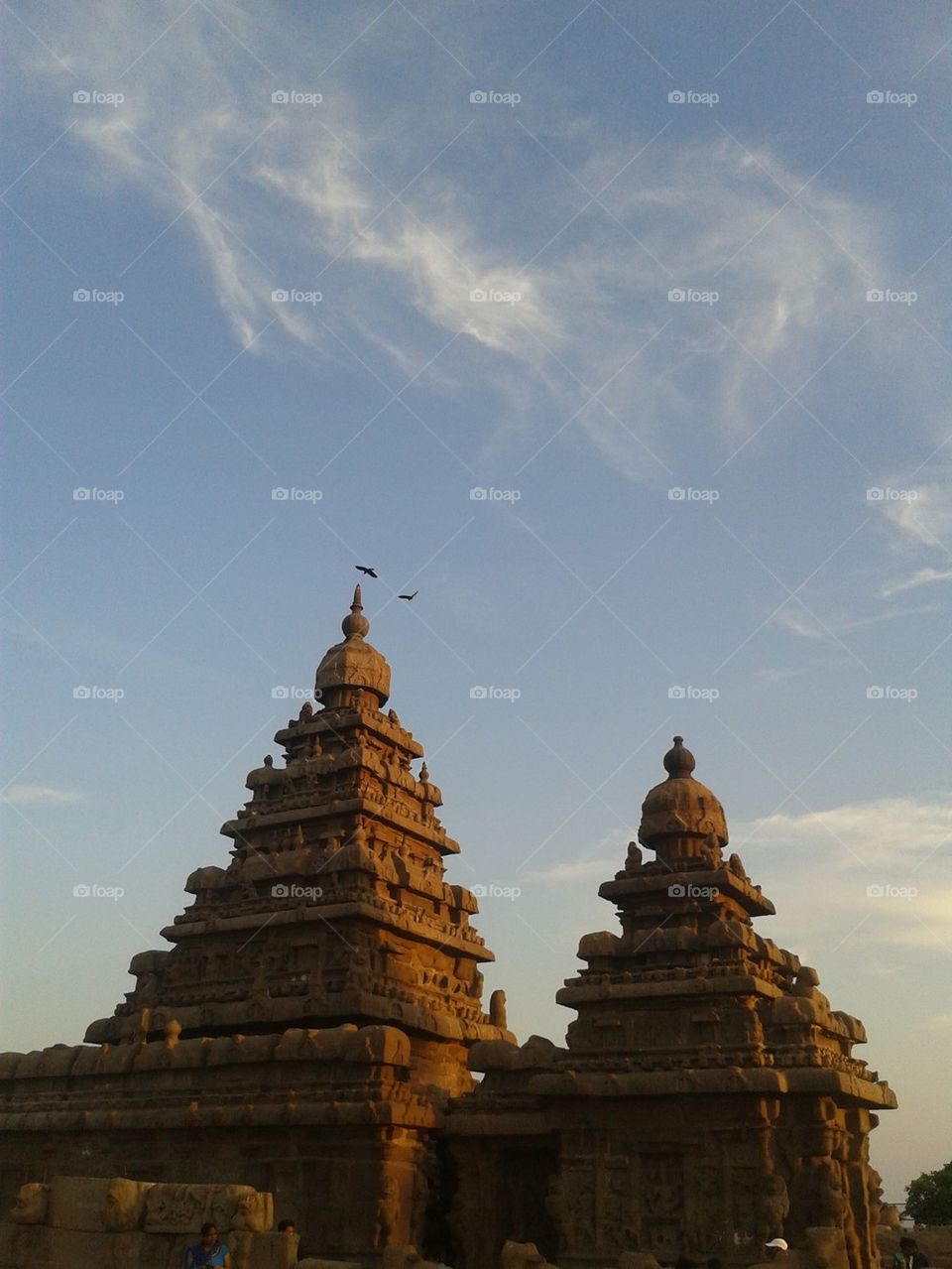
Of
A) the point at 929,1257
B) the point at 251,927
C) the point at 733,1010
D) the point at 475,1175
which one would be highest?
the point at 251,927

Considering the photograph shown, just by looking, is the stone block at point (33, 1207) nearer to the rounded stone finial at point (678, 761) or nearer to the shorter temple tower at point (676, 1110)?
the shorter temple tower at point (676, 1110)

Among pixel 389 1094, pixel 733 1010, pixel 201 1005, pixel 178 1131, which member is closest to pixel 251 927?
pixel 201 1005

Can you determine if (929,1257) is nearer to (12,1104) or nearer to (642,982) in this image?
(642,982)

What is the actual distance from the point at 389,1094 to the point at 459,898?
40.5 feet

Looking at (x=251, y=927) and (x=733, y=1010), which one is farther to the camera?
(x=251, y=927)

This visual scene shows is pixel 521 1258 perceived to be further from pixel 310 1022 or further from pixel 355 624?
pixel 355 624

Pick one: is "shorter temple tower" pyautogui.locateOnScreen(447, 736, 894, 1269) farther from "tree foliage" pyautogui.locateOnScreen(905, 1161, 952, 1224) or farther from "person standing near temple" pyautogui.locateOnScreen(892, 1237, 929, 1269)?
"tree foliage" pyautogui.locateOnScreen(905, 1161, 952, 1224)

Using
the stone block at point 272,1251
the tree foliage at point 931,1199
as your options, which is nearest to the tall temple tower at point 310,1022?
the stone block at point 272,1251

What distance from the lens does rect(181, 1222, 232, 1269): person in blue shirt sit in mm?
16109

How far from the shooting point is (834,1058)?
99.3 feet

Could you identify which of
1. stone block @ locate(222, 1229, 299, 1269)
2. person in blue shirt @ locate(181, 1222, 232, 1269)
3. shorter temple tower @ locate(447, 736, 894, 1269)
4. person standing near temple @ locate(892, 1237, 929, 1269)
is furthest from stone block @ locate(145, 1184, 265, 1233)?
shorter temple tower @ locate(447, 736, 894, 1269)

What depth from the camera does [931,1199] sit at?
67.6 metres

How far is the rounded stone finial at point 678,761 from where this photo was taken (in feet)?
127

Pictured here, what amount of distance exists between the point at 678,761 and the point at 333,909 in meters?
12.0
